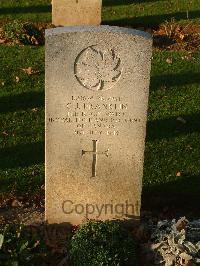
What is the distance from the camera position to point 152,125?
802 centimetres

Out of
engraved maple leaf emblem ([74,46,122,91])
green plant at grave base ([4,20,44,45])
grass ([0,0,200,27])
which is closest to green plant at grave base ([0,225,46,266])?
engraved maple leaf emblem ([74,46,122,91])

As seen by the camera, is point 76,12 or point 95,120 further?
point 76,12

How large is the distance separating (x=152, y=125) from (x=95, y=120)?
110 inches

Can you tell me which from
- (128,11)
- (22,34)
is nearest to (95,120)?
(22,34)

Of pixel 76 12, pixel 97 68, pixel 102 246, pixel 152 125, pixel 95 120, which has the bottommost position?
pixel 102 246

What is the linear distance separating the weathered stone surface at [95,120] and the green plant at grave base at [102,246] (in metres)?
0.44

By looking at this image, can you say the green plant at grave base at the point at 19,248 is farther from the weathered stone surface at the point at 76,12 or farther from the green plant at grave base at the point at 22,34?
the weathered stone surface at the point at 76,12

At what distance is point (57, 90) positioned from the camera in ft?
17.0

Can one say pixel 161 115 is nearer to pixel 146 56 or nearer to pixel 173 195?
pixel 173 195

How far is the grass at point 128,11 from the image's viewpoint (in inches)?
464

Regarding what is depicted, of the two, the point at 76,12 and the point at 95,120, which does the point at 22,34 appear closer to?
the point at 76,12

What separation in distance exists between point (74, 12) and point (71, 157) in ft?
19.5

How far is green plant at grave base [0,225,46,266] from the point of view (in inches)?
197

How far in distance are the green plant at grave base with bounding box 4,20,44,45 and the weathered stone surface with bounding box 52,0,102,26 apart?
0.67m
